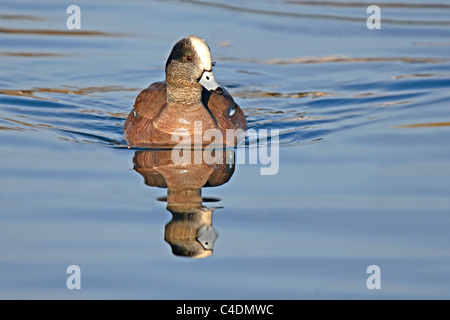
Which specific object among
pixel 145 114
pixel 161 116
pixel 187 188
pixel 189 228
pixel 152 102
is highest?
pixel 152 102

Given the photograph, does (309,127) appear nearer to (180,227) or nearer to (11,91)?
(180,227)

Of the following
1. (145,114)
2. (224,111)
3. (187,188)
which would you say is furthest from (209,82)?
(187,188)

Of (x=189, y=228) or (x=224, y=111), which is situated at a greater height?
(x=224, y=111)

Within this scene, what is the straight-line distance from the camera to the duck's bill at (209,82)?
934 centimetres

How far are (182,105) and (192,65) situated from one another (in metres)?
0.57

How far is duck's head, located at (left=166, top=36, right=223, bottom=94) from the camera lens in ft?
30.6

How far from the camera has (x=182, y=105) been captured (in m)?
9.77

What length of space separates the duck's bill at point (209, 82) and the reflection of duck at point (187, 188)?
0.74 metres

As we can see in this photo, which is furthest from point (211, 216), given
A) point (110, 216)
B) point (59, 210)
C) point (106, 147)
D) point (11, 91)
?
point (11, 91)

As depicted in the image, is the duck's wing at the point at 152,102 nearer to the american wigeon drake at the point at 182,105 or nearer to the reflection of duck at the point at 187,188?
the american wigeon drake at the point at 182,105

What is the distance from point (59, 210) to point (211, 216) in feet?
4.58

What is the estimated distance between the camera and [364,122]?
415 inches

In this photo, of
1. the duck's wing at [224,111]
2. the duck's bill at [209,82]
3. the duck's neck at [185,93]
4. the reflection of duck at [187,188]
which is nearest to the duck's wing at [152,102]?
the duck's neck at [185,93]

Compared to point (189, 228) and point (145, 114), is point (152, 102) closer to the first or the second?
point (145, 114)
